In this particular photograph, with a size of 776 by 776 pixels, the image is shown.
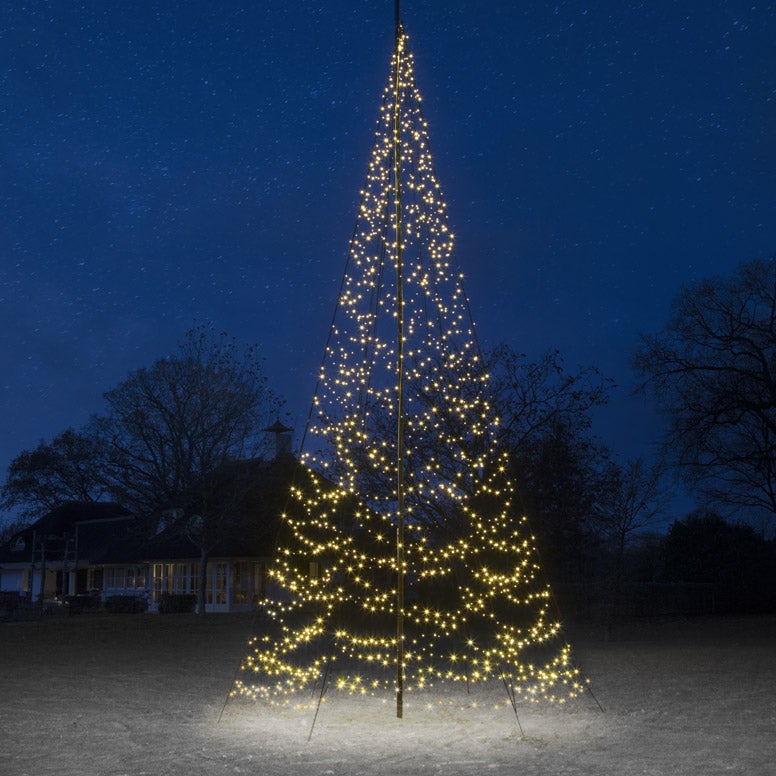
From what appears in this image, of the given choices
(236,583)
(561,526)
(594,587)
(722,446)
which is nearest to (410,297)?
(561,526)

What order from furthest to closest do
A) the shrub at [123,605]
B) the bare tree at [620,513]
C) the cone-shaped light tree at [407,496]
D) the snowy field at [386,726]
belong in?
the shrub at [123,605] < the bare tree at [620,513] < the cone-shaped light tree at [407,496] < the snowy field at [386,726]

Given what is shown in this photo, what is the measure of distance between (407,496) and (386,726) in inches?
349

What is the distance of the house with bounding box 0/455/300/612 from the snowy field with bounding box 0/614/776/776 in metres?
9.95

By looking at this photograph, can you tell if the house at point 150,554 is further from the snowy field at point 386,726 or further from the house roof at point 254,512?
the snowy field at point 386,726

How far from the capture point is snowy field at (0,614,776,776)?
570 centimetres

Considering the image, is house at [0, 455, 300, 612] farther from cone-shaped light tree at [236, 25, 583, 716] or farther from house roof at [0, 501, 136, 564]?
cone-shaped light tree at [236, 25, 583, 716]

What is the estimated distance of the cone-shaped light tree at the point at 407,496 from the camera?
8.46 metres

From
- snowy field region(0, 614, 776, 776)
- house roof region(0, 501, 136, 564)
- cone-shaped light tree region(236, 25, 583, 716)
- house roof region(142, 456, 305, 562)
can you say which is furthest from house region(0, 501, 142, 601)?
snowy field region(0, 614, 776, 776)

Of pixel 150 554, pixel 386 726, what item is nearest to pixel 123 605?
pixel 150 554

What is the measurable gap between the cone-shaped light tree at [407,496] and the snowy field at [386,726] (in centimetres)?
55

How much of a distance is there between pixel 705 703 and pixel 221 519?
18.1 m

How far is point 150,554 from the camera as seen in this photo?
33.1 m

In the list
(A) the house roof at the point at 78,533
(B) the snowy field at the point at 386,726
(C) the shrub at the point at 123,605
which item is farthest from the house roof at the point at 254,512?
(B) the snowy field at the point at 386,726

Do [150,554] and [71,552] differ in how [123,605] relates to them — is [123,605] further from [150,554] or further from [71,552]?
[71,552]
